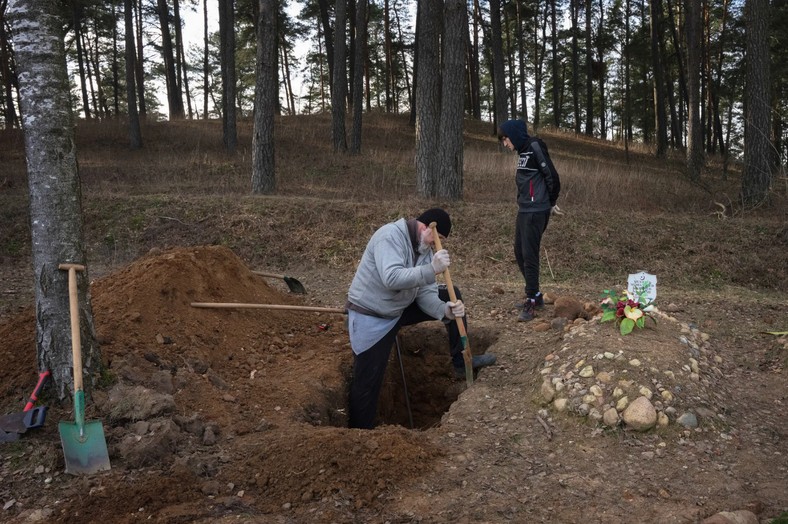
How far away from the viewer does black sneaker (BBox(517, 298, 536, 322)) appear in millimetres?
5938

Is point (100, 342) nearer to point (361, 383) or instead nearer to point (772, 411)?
point (361, 383)

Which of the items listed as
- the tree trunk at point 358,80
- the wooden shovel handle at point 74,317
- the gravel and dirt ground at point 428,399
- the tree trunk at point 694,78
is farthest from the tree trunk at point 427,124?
the wooden shovel handle at point 74,317

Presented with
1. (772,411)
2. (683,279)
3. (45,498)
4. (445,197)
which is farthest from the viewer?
(445,197)

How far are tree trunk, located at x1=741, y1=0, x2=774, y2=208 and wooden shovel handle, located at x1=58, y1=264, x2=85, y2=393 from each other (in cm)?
1231

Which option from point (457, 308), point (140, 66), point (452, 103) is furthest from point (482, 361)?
point (140, 66)

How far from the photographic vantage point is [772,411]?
4184 mm

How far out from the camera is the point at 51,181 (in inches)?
143

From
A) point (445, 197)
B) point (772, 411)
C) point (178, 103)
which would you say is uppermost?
point (178, 103)

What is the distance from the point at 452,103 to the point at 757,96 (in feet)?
20.3

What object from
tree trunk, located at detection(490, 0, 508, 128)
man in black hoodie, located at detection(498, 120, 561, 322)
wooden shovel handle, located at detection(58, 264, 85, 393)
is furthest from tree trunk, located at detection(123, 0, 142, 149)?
wooden shovel handle, located at detection(58, 264, 85, 393)

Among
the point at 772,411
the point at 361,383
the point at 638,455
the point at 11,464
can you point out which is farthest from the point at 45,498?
the point at 772,411

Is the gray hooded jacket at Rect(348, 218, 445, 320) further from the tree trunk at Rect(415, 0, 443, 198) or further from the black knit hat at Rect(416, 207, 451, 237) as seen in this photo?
the tree trunk at Rect(415, 0, 443, 198)

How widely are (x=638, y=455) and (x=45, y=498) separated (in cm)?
321

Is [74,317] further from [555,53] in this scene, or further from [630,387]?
[555,53]
